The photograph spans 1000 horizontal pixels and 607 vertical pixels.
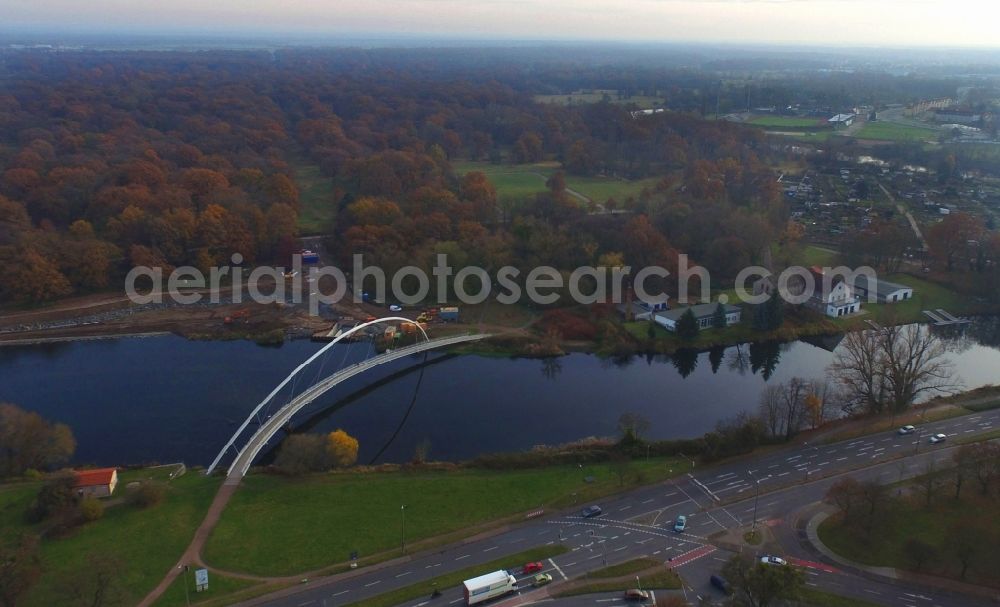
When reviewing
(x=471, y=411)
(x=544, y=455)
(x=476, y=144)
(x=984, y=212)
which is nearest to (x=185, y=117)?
(x=476, y=144)

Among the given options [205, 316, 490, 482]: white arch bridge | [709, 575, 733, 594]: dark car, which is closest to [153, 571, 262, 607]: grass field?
[205, 316, 490, 482]: white arch bridge

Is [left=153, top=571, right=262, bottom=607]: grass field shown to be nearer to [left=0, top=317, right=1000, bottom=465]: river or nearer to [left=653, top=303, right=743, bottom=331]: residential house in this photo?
[left=0, top=317, right=1000, bottom=465]: river

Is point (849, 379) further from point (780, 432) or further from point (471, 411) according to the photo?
point (471, 411)

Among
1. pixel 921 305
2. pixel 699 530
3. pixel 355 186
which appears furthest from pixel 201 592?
pixel 355 186

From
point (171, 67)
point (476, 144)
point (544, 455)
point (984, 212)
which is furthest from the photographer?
point (171, 67)

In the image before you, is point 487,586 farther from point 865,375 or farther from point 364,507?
point 865,375
